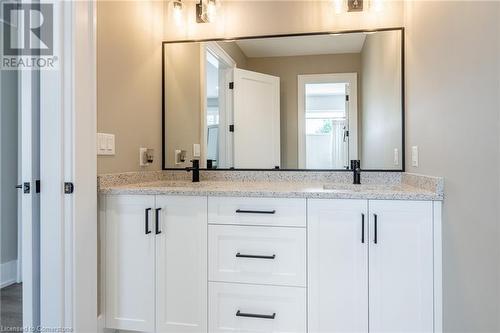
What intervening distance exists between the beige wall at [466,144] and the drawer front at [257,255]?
0.65 metres

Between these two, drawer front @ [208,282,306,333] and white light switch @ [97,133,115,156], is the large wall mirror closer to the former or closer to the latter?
white light switch @ [97,133,115,156]

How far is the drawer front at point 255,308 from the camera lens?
1.55m

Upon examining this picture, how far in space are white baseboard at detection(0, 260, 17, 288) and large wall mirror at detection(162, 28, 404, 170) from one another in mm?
1653

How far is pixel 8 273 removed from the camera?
261cm

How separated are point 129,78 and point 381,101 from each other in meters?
1.65

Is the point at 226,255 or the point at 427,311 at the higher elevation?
the point at 226,255

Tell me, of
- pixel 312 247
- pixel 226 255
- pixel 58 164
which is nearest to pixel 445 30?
pixel 312 247

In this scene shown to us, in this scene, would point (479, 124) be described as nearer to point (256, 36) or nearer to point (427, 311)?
point (427, 311)

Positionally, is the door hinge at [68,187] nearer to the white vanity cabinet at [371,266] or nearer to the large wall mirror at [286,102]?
the large wall mirror at [286,102]

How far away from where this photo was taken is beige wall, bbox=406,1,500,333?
98 cm

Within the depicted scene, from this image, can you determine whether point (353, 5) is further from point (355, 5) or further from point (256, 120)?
point (256, 120)

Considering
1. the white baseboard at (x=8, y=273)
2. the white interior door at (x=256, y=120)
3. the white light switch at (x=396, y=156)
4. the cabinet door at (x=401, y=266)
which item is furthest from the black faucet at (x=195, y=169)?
the white baseboard at (x=8, y=273)

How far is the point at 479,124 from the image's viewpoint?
106 cm

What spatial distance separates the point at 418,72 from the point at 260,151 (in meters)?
1.09
